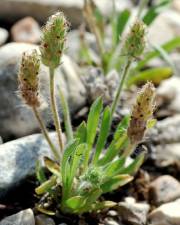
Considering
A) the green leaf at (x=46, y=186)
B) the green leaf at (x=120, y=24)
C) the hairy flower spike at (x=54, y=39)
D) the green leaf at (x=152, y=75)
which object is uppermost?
the hairy flower spike at (x=54, y=39)

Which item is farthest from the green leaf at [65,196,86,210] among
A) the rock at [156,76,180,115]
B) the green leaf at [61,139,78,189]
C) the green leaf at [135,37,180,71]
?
the green leaf at [135,37,180,71]

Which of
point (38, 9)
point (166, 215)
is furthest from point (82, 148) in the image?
point (38, 9)

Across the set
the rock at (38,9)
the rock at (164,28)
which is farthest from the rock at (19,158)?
the rock at (164,28)

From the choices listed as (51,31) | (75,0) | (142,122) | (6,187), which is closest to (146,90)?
(142,122)

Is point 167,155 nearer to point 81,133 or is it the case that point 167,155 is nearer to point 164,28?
point 81,133

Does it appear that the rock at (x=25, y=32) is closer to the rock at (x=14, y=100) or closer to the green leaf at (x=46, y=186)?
the rock at (x=14, y=100)

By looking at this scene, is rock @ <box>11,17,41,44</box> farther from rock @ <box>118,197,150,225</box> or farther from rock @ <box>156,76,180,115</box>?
rock @ <box>118,197,150,225</box>

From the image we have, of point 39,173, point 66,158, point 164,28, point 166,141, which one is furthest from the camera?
point 164,28
